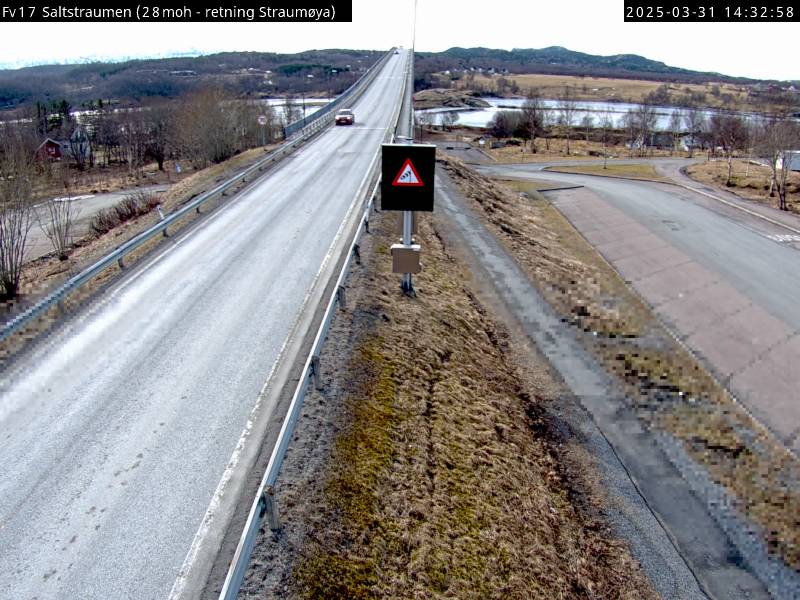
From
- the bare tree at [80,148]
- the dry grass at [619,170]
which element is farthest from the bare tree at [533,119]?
the bare tree at [80,148]

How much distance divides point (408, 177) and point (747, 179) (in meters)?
47.2

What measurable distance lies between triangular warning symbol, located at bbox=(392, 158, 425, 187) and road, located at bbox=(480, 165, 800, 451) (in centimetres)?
1060

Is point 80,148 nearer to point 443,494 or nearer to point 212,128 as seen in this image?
point 212,128

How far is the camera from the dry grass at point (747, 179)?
43.1m

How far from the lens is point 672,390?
13.9m

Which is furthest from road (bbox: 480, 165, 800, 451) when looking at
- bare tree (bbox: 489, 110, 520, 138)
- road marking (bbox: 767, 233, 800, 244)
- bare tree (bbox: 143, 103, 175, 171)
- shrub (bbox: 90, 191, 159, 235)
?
bare tree (bbox: 143, 103, 175, 171)

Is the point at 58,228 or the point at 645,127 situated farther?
the point at 645,127

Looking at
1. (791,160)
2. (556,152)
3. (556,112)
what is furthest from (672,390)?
(556,112)

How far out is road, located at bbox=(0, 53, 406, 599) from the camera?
6371 mm

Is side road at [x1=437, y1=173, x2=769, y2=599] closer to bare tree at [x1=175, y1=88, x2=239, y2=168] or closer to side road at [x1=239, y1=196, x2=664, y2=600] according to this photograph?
side road at [x1=239, y1=196, x2=664, y2=600]

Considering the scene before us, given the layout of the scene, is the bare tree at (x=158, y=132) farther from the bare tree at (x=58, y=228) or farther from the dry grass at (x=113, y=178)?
the bare tree at (x=58, y=228)

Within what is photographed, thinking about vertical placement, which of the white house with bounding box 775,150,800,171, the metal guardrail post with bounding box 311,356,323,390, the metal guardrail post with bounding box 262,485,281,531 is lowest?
the metal guardrail post with bounding box 262,485,281,531

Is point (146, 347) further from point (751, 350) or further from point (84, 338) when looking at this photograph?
point (751, 350)

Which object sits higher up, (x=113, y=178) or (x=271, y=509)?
(x=113, y=178)
